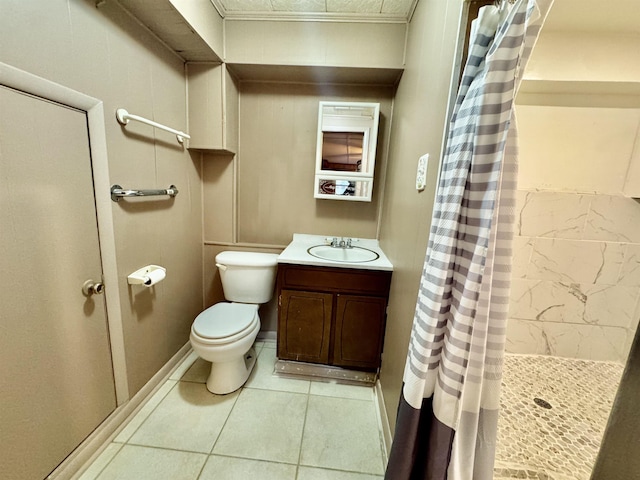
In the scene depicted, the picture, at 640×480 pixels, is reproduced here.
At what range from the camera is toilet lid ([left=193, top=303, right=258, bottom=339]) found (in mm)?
1468

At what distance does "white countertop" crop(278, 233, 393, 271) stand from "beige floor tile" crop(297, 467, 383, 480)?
3.19 feet

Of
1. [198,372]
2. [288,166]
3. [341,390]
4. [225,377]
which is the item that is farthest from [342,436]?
[288,166]

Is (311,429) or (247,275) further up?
(247,275)

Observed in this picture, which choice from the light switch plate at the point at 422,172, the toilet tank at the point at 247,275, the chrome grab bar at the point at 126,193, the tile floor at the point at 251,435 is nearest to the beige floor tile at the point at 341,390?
the tile floor at the point at 251,435

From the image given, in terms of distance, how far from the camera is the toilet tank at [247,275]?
1.81 meters

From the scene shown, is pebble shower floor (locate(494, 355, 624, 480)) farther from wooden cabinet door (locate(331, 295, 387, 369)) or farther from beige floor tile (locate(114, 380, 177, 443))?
beige floor tile (locate(114, 380, 177, 443))

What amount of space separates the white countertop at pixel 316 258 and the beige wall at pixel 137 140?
73 cm

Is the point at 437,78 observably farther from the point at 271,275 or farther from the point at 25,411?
the point at 25,411

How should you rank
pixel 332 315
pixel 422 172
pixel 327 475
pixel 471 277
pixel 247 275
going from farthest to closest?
pixel 247 275 → pixel 332 315 → pixel 327 475 → pixel 422 172 → pixel 471 277

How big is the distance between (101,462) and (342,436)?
3.65 ft

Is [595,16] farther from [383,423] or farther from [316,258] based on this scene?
[383,423]

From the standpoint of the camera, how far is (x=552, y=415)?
866 millimetres

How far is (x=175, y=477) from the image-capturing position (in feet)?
3.70

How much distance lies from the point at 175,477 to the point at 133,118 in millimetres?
1617
